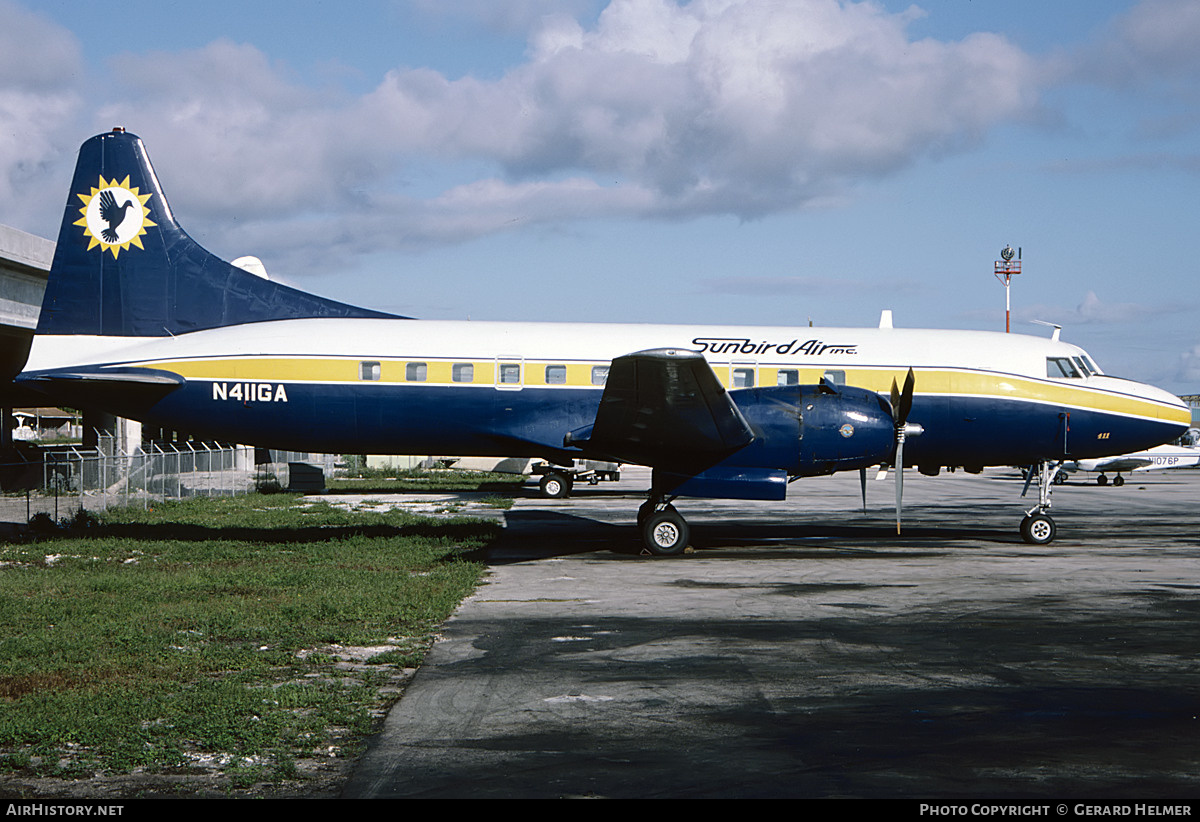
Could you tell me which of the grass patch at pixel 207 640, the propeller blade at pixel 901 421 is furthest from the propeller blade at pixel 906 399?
the grass patch at pixel 207 640

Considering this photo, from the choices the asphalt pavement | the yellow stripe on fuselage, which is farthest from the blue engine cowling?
the yellow stripe on fuselage

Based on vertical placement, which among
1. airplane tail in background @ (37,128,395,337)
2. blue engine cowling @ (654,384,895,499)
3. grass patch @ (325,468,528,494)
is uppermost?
airplane tail in background @ (37,128,395,337)

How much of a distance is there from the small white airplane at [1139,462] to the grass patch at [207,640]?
3514 cm

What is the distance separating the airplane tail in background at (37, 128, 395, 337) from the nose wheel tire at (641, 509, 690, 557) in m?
9.09

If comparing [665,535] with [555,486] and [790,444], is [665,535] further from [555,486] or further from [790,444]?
[555,486]

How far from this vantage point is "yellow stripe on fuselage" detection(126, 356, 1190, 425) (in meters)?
19.3

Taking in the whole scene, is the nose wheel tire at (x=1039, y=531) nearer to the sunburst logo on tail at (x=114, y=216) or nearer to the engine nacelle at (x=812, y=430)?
the engine nacelle at (x=812, y=430)

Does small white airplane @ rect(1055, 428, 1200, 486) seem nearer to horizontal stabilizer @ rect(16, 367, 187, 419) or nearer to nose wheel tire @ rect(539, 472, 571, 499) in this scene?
nose wheel tire @ rect(539, 472, 571, 499)

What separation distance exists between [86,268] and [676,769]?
59.2ft

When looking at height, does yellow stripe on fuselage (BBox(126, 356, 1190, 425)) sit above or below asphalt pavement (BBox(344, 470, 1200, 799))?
above

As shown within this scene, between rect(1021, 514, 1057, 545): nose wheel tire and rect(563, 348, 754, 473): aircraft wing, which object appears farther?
rect(1021, 514, 1057, 545): nose wheel tire

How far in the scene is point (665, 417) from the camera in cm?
1758

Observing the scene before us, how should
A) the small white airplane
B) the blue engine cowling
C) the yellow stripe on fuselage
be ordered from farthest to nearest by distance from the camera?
the small white airplane, the yellow stripe on fuselage, the blue engine cowling
